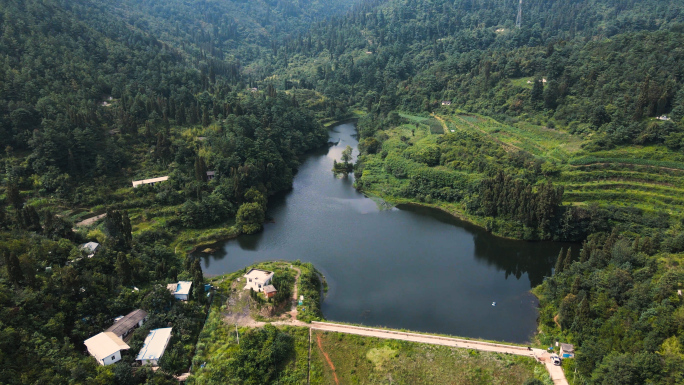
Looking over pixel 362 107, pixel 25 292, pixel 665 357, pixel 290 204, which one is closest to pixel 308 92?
pixel 362 107

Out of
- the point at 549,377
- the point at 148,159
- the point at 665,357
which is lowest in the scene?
the point at 549,377

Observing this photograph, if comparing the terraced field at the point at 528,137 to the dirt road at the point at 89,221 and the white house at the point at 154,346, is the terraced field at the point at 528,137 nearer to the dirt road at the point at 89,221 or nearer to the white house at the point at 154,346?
the white house at the point at 154,346

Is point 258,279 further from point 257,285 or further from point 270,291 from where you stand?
point 270,291

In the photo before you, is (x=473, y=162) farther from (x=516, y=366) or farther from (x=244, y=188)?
(x=516, y=366)

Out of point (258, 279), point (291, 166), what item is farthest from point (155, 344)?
point (291, 166)

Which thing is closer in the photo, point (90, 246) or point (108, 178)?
point (90, 246)
